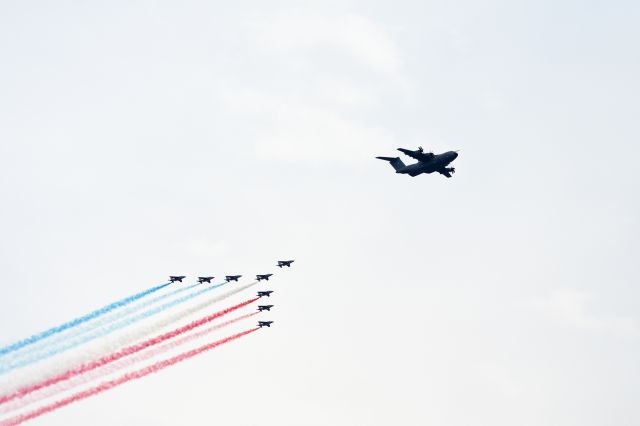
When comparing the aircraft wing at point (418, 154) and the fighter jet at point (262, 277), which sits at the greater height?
the aircraft wing at point (418, 154)

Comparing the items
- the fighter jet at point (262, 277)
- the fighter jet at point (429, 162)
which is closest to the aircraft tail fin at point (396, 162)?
the fighter jet at point (429, 162)

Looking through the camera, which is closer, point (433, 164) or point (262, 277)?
point (433, 164)

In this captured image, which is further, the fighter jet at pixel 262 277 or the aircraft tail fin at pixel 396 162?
the aircraft tail fin at pixel 396 162

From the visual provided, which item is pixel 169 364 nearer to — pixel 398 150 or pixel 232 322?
pixel 232 322

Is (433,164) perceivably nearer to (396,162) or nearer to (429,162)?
(429,162)

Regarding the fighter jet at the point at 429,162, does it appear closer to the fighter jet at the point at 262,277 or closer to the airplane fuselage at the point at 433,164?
the airplane fuselage at the point at 433,164

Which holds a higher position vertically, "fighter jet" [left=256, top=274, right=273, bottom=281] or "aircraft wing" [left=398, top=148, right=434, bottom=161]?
"aircraft wing" [left=398, top=148, right=434, bottom=161]

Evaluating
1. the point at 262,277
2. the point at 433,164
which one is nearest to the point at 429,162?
the point at 433,164

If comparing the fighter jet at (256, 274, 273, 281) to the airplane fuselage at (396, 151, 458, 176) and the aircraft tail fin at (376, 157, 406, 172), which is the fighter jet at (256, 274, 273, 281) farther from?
the airplane fuselage at (396, 151, 458, 176)

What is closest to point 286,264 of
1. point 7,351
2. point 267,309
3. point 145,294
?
point 267,309

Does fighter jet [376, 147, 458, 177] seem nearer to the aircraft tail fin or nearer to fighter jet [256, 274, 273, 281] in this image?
the aircraft tail fin

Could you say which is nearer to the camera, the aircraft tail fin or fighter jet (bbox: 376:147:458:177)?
fighter jet (bbox: 376:147:458:177)

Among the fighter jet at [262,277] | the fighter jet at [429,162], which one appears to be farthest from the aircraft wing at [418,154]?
the fighter jet at [262,277]

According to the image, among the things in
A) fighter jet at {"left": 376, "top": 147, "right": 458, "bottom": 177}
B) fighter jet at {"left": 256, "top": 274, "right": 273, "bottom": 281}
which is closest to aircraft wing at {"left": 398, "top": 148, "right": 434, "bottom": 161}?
fighter jet at {"left": 376, "top": 147, "right": 458, "bottom": 177}
